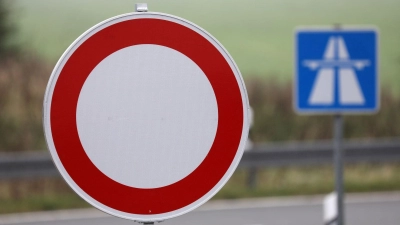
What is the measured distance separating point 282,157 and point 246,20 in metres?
14.7

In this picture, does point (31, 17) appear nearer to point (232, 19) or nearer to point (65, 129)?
point (232, 19)

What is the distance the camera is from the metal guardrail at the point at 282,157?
12.0 metres

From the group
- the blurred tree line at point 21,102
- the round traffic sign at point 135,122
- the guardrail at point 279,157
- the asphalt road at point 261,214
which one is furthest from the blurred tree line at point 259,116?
the round traffic sign at point 135,122

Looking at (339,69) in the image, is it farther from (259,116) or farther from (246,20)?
(246,20)

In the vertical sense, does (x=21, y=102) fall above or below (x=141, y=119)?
above

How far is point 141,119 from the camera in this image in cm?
263

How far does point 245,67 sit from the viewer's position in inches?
910

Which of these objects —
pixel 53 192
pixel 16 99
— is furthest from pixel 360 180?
pixel 16 99

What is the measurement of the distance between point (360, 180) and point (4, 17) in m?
10.2

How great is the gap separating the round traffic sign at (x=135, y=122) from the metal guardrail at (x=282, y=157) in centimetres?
944

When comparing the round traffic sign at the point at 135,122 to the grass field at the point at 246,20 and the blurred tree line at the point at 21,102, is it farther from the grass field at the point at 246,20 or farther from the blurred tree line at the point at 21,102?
the grass field at the point at 246,20

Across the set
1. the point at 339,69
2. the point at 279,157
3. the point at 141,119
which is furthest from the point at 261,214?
the point at 141,119

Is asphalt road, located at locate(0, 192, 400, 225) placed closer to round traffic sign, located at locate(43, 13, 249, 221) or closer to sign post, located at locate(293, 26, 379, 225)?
sign post, located at locate(293, 26, 379, 225)

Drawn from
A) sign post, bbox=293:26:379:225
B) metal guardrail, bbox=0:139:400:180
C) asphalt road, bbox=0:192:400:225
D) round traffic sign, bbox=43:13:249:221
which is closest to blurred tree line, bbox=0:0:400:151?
metal guardrail, bbox=0:139:400:180
